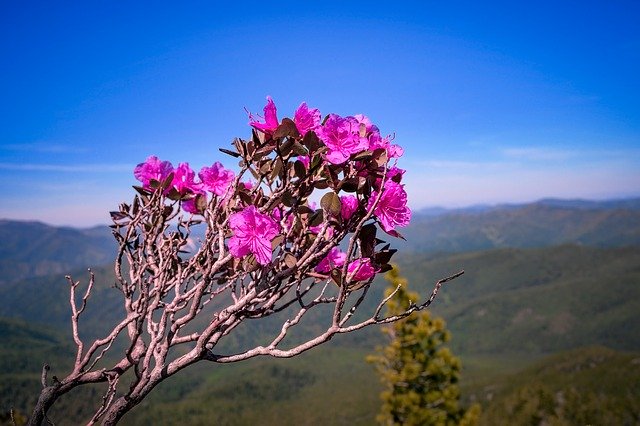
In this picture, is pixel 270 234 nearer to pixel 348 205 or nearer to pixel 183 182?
pixel 348 205

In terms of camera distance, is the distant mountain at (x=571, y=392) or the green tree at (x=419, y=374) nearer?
the green tree at (x=419, y=374)

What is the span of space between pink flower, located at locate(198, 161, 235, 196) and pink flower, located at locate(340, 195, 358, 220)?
961 mm

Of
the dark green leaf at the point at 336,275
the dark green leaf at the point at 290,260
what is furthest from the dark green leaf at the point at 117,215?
the dark green leaf at the point at 336,275

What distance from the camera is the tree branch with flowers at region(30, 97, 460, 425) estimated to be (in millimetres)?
2295

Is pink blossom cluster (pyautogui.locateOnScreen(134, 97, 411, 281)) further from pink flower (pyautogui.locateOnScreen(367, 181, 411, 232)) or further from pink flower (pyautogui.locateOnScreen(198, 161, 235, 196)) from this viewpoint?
pink flower (pyautogui.locateOnScreen(198, 161, 235, 196))

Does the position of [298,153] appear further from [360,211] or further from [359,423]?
[359,423]

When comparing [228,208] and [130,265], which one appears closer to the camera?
[228,208]

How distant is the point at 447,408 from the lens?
1727cm

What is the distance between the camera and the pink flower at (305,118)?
2.30 meters

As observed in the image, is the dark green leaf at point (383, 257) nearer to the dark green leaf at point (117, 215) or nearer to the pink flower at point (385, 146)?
the pink flower at point (385, 146)

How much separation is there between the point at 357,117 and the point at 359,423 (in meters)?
167

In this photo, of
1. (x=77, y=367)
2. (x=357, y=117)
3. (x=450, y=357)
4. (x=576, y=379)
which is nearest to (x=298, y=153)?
(x=357, y=117)

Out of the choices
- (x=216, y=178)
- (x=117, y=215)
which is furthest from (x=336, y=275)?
(x=117, y=215)

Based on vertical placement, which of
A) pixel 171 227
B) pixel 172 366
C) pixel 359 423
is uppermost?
pixel 171 227
